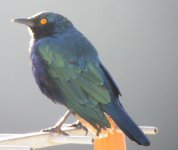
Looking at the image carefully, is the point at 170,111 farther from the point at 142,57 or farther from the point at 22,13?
the point at 22,13

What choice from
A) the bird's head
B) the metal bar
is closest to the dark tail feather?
the metal bar

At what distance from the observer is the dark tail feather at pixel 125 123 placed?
8.51 feet

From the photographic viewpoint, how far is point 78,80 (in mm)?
3041

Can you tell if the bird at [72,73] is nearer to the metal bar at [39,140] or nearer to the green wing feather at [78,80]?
the green wing feather at [78,80]

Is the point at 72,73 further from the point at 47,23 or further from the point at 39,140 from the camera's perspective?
the point at 39,140

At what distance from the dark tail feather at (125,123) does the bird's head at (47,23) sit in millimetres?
598

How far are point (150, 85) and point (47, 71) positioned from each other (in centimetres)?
316

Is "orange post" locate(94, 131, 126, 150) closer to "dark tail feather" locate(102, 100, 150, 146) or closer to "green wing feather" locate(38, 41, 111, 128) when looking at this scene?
"dark tail feather" locate(102, 100, 150, 146)

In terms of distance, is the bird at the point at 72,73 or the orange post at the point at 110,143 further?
the bird at the point at 72,73

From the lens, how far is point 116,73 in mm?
6125

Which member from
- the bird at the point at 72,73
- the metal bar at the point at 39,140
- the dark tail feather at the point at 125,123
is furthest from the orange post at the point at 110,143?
the bird at the point at 72,73

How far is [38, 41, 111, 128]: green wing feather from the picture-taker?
115 inches

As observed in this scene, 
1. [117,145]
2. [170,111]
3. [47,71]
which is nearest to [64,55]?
[47,71]

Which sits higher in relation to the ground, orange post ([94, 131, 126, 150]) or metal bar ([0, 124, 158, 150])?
metal bar ([0, 124, 158, 150])
